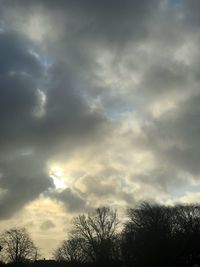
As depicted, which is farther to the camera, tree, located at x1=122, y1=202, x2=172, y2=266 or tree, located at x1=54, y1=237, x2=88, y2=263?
tree, located at x1=54, y1=237, x2=88, y2=263

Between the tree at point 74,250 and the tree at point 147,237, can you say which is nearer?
the tree at point 147,237

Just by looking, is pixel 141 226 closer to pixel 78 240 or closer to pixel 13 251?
pixel 78 240

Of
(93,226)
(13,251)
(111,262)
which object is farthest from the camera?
(13,251)

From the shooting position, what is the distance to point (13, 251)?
115812 millimetres

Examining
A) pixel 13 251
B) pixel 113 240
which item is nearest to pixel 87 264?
pixel 113 240

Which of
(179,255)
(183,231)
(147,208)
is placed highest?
(147,208)

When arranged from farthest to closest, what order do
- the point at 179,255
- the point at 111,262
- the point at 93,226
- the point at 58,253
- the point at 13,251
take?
the point at 58,253 < the point at 13,251 < the point at 93,226 < the point at 111,262 < the point at 179,255

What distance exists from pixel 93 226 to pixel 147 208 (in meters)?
15.3

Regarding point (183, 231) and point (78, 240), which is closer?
point (183, 231)

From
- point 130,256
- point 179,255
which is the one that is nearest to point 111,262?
point 130,256

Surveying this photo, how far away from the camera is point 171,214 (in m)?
96.8

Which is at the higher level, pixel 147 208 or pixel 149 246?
pixel 147 208

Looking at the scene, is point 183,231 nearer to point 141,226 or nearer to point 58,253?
point 141,226

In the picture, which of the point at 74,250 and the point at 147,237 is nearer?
the point at 147,237
